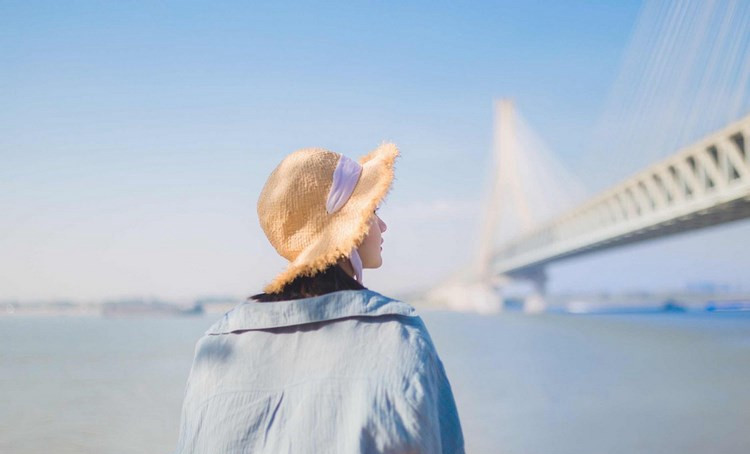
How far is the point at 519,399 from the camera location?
9.13 m

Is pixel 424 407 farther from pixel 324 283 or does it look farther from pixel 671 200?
pixel 671 200

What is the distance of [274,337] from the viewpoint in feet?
3.10

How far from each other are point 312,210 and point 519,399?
334 inches

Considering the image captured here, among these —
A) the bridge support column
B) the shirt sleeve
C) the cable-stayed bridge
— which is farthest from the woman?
the bridge support column

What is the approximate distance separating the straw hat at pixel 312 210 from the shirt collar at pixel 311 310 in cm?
4

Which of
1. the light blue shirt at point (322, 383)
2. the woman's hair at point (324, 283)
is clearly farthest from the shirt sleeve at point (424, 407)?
the woman's hair at point (324, 283)

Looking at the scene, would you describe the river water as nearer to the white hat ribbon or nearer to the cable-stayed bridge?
the cable-stayed bridge

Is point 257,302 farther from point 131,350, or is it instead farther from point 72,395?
point 131,350

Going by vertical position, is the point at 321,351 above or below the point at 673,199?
below

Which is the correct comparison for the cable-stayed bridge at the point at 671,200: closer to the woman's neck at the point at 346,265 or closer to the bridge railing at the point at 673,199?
the bridge railing at the point at 673,199

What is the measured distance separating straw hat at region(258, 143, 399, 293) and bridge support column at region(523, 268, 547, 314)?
3884 centimetres

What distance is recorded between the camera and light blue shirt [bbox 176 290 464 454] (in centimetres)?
85

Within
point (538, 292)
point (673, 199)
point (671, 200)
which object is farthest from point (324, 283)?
point (538, 292)

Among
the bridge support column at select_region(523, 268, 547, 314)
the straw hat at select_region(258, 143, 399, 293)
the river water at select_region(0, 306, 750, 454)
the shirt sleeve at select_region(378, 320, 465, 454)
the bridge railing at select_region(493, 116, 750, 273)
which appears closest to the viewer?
the shirt sleeve at select_region(378, 320, 465, 454)
